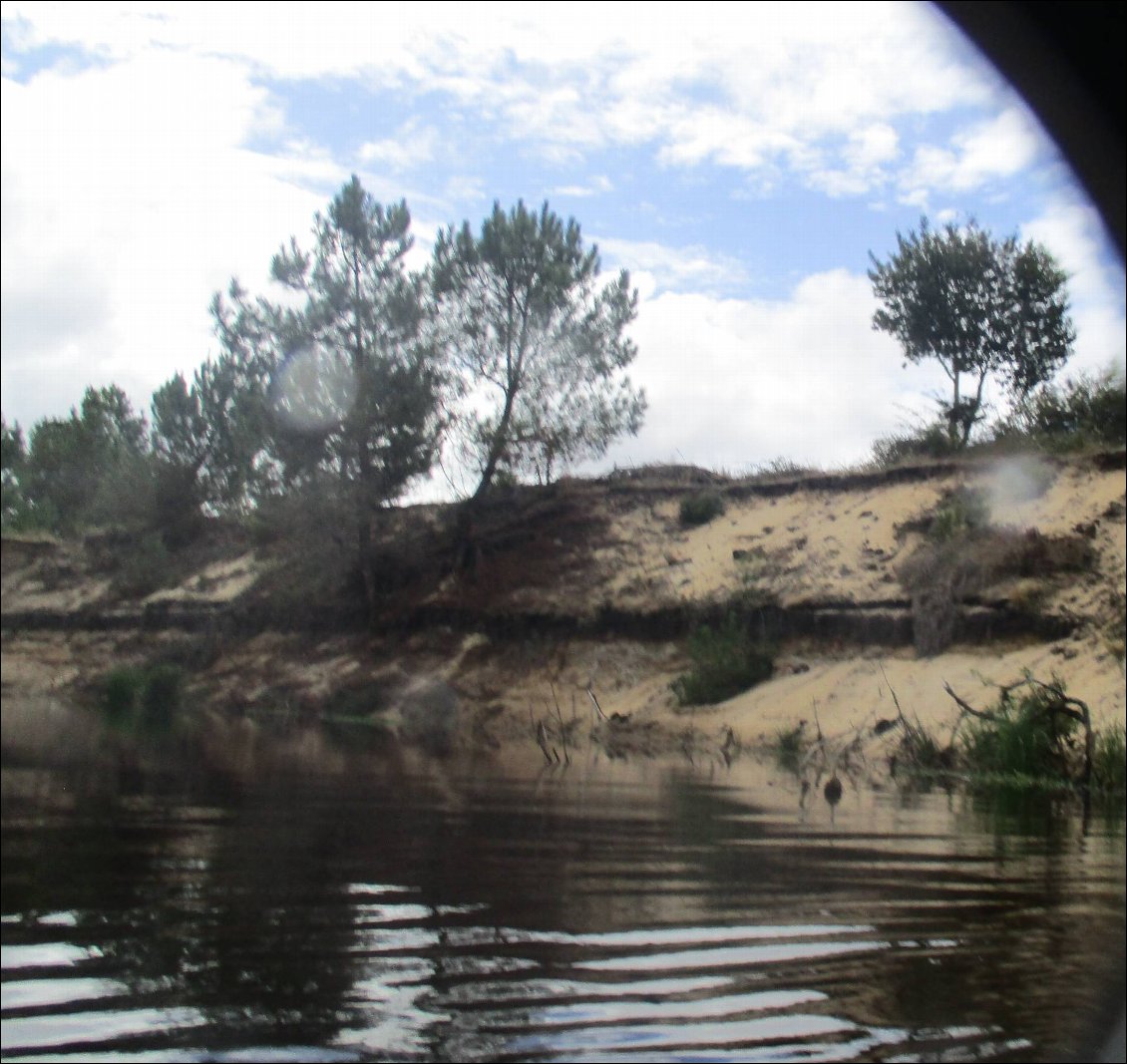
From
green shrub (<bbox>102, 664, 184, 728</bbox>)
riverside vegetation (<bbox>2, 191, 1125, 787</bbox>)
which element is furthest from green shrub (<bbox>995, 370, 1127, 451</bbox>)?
green shrub (<bbox>102, 664, 184, 728</bbox>)

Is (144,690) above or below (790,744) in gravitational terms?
above

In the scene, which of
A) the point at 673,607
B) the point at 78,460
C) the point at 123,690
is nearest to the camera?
the point at 673,607

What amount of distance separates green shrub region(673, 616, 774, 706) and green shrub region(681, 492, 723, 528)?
10.2 meters

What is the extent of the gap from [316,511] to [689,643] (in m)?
14.5

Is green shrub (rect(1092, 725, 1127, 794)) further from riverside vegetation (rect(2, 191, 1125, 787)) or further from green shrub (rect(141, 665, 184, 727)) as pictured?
green shrub (rect(141, 665, 184, 727))

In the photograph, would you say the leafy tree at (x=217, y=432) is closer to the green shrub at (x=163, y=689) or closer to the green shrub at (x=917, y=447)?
the green shrub at (x=163, y=689)

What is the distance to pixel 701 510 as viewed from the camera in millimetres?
43156

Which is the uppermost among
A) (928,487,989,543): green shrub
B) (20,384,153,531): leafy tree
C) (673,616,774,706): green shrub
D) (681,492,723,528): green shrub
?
(20,384,153,531): leafy tree

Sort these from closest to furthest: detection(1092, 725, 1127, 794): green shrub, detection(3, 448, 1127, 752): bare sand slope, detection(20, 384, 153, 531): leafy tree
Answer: detection(1092, 725, 1127, 794): green shrub → detection(3, 448, 1127, 752): bare sand slope → detection(20, 384, 153, 531): leafy tree

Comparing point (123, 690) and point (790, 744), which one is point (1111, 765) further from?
point (123, 690)

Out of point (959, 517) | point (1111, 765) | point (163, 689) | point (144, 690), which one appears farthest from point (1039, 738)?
point (144, 690)

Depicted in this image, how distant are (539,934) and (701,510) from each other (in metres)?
36.8

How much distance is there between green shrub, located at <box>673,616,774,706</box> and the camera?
31.4 m

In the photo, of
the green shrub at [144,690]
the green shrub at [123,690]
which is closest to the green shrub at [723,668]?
the green shrub at [144,690]
